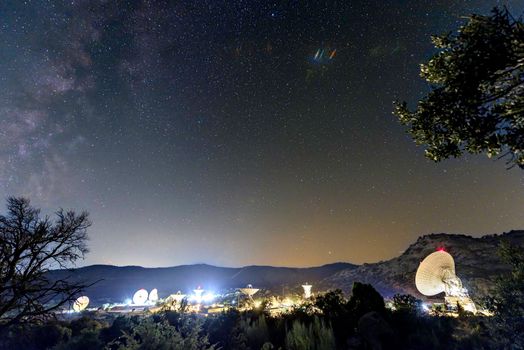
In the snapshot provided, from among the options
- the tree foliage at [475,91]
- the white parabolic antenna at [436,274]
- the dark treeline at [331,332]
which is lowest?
the dark treeline at [331,332]

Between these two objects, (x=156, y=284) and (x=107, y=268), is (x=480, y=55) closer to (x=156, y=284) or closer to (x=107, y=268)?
(x=156, y=284)

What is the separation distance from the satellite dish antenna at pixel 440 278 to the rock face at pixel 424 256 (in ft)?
83.1

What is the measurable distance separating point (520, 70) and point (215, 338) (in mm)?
13735

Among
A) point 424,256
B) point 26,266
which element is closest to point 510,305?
point 26,266

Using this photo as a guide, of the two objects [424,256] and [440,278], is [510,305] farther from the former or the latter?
[424,256]

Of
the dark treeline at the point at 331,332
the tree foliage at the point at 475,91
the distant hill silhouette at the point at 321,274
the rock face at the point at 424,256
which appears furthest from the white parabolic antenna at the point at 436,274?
the tree foliage at the point at 475,91

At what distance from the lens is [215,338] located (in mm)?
13109

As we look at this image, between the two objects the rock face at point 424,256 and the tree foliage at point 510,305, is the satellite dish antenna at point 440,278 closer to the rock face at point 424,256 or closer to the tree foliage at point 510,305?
the tree foliage at point 510,305

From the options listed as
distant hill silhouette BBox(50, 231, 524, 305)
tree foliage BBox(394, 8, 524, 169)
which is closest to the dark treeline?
distant hill silhouette BBox(50, 231, 524, 305)

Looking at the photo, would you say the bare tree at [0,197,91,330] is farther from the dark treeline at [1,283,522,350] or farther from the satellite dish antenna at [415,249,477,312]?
the satellite dish antenna at [415,249,477,312]

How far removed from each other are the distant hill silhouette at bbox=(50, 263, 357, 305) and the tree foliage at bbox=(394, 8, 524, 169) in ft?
474

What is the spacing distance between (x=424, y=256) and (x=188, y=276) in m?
135

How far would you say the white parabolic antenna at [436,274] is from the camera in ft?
102

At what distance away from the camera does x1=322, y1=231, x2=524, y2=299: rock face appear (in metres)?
60.8
